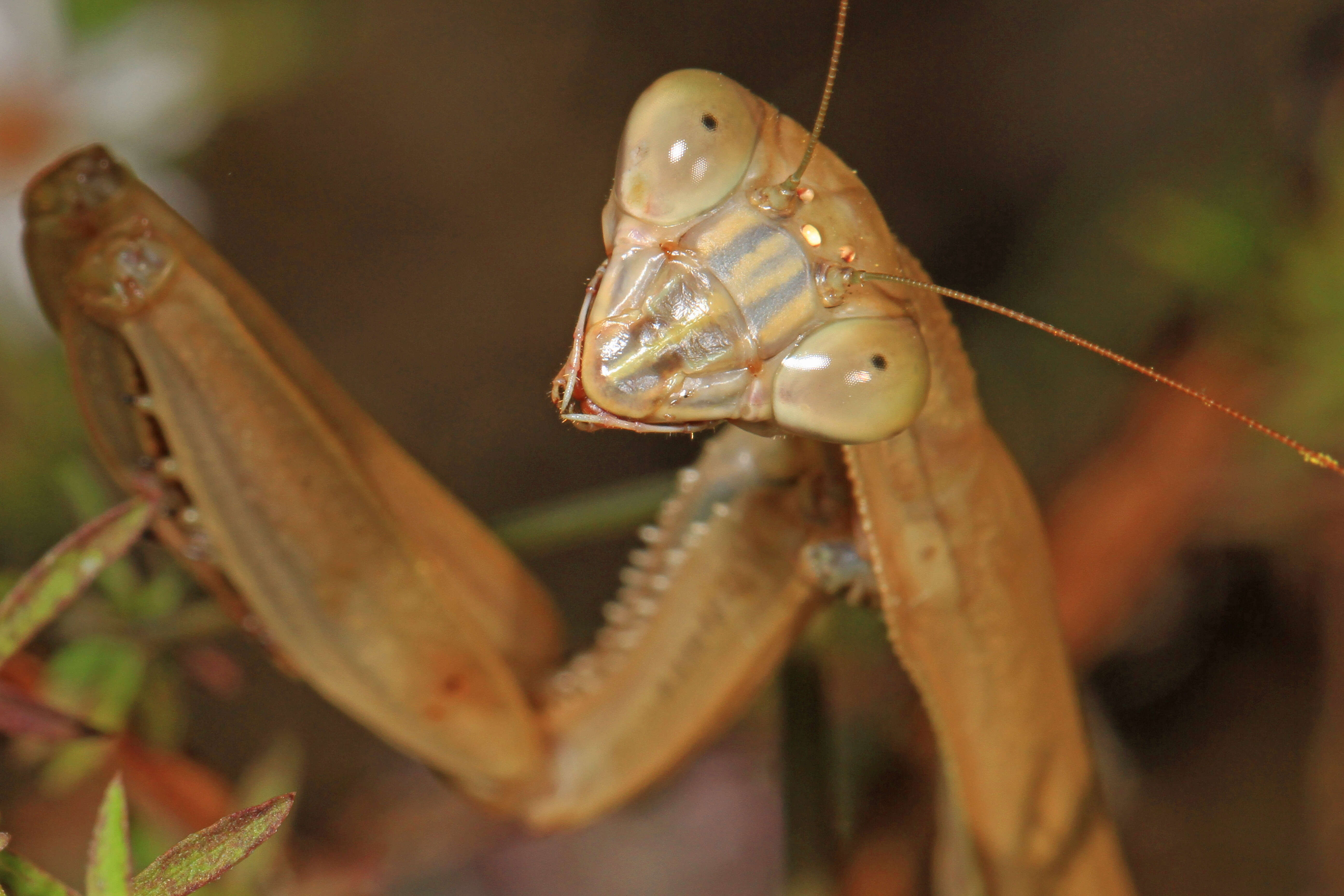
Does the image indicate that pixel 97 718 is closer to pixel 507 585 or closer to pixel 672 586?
pixel 507 585

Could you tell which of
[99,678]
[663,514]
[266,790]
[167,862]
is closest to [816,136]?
[663,514]

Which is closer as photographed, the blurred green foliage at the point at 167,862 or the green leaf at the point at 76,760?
the blurred green foliage at the point at 167,862

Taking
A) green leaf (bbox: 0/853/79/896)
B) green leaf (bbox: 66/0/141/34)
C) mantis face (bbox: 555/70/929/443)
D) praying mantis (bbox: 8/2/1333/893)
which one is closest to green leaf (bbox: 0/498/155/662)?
praying mantis (bbox: 8/2/1333/893)

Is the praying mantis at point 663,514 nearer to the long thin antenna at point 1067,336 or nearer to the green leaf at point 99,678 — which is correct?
the long thin antenna at point 1067,336

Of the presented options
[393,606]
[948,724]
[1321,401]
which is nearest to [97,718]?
[393,606]

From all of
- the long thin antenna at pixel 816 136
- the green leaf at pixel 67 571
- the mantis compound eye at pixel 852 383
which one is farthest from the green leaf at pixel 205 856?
the long thin antenna at pixel 816 136

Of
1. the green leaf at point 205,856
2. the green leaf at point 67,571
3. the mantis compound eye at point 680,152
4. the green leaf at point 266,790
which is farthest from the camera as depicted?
the green leaf at point 266,790

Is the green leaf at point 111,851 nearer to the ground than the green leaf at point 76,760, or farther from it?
farther from it

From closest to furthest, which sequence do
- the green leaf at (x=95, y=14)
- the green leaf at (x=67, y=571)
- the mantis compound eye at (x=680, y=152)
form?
the mantis compound eye at (x=680, y=152), the green leaf at (x=67, y=571), the green leaf at (x=95, y=14)

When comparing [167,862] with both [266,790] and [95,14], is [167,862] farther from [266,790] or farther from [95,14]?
[95,14]
